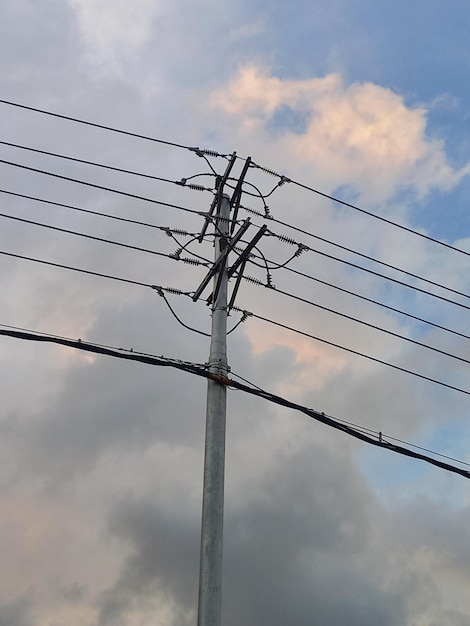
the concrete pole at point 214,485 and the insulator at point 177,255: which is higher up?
the insulator at point 177,255

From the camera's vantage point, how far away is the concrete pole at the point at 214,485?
9703 mm

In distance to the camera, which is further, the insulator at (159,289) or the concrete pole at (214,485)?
the insulator at (159,289)

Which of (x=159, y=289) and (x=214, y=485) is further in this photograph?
(x=159, y=289)

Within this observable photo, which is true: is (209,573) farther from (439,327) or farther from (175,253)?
(439,327)

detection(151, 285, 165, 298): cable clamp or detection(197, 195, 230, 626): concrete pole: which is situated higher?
detection(151, 285, 165, 298): cable clamp

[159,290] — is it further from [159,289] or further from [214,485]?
[214,485]

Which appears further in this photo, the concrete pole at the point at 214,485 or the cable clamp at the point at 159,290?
the cable clamp at the point at 159,290

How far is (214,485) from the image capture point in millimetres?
10484

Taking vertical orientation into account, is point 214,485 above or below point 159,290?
below

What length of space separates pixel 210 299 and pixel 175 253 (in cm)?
132

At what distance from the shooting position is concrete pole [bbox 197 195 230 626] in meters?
9.70

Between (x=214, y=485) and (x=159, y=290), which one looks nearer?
(x=214, y=485)

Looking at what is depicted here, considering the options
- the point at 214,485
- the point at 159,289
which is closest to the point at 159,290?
the point at 159,289

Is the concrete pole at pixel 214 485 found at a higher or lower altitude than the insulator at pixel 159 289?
lower
